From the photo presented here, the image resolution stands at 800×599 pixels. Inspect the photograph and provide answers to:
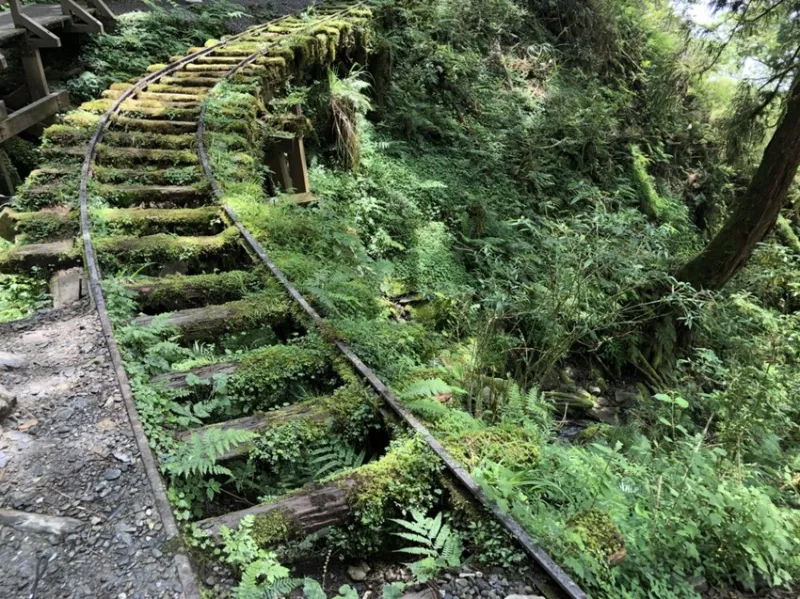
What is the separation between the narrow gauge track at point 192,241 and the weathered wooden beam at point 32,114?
1.07 metres

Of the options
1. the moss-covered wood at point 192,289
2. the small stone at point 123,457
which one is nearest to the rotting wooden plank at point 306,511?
the small stone at point 123,457

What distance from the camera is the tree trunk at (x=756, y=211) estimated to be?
23.0ft

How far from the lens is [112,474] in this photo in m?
2.69

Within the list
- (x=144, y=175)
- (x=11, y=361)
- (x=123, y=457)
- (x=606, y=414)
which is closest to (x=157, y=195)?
(x=144, y=175)

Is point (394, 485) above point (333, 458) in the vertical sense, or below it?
above

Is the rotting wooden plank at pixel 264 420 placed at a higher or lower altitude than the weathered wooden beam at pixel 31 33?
lower

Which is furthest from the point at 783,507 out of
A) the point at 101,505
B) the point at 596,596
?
the point at 101,505

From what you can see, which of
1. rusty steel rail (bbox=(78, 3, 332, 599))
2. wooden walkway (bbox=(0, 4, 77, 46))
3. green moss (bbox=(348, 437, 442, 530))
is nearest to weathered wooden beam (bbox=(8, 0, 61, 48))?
wooden walkway (bbox=(0, 4, 77, 46))

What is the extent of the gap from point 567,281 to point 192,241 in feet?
12.7

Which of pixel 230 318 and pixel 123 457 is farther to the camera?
pixel 230 318

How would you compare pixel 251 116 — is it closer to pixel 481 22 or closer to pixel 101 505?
pixel 101 505

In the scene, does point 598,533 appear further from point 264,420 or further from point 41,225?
point 41,225

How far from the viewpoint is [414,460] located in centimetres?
280

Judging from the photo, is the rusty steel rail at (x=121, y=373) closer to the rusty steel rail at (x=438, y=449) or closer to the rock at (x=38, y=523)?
the rock at (x=38, y=523)
